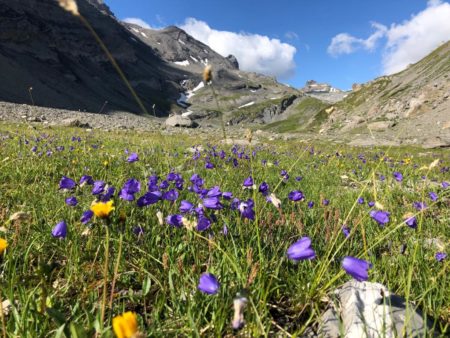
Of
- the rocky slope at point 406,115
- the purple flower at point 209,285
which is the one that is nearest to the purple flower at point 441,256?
the rocky slope at point 406,115

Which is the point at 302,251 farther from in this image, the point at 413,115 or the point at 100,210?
the point at 413,115

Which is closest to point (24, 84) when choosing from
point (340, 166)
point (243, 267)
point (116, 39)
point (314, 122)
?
point (340, 166)

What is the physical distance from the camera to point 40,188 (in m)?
4.37

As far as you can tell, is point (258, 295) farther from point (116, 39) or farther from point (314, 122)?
point (116, 39)

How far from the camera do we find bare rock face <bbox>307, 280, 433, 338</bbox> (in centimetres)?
181

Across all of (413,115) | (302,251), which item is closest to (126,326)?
(302,251)

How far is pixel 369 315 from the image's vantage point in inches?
77.8

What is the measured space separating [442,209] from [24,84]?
85.5 meters

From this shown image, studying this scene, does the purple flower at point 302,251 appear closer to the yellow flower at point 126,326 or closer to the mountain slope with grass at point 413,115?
the yellow flower at point 126,326

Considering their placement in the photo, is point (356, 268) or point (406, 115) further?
point (406, 115)

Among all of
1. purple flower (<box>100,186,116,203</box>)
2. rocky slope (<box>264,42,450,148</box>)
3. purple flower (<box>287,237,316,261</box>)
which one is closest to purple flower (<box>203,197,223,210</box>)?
purple flower (<box>100,186,116,203</box>)

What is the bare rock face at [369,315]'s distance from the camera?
1811 mm

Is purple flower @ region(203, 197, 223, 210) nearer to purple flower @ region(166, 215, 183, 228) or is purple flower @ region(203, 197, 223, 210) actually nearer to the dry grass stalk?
purple flower @ region(166, 215, 183, 228)

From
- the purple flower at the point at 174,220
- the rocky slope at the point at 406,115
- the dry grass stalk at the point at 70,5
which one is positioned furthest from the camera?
the rocky slope at the point at 406,115
